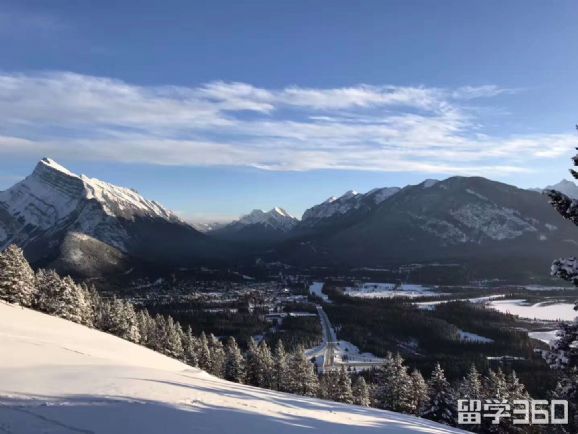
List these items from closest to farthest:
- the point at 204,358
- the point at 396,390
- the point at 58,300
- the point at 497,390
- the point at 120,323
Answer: the point at 497,390 → the point at 396,390 → the point at 58,300 → the point at 120,323 → the point at 204,358

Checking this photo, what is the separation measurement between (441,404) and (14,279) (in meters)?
61.8

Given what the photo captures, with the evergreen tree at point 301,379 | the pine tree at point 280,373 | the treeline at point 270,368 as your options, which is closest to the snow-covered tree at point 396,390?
the treeline at point 270,368

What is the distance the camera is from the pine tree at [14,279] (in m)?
67.6

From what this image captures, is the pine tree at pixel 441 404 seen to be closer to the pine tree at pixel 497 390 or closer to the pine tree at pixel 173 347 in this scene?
the pine tree at pixel 497 390

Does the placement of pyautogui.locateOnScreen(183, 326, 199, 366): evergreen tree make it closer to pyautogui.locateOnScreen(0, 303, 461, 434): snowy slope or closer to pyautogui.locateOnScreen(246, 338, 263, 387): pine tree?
pyautogui.locateOnScreen(246, 338, 263, 387): pine tree

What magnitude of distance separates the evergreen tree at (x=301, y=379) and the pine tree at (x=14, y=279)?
4168 centimetres

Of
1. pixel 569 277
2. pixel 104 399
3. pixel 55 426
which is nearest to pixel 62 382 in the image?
pixel 104 399

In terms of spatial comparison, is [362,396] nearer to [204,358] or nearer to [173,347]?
[204,358]

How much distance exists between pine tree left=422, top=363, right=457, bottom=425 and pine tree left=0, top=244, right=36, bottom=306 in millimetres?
59284

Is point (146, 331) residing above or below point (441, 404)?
above

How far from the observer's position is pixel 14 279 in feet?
225

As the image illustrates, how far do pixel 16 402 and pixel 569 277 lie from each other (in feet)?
71.9

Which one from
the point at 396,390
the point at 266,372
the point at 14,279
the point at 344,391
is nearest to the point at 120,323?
the point at 14,279

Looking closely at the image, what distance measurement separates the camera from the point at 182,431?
56.7 feet
